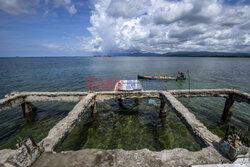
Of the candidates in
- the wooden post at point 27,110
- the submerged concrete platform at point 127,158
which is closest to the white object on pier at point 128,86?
the submerged concrete platform at point 127,158

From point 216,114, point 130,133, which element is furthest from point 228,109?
point 130,133

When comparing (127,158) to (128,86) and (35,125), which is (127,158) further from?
(35,125)

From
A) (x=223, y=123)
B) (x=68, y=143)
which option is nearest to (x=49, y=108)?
(x=68, y=143)

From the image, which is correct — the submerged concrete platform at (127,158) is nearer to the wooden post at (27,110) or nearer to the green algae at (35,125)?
the green algae at (35,125)

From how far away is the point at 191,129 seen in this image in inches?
227

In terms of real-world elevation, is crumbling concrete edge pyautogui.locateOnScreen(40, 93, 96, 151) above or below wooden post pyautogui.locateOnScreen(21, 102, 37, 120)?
above

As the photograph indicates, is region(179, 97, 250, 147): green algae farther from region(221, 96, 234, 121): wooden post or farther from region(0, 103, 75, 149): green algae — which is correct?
region(0, 103, 75, 149): green algae

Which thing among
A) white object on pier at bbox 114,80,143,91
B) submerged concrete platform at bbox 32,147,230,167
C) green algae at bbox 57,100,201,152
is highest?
white object on pier at bbox 114,80,143,91

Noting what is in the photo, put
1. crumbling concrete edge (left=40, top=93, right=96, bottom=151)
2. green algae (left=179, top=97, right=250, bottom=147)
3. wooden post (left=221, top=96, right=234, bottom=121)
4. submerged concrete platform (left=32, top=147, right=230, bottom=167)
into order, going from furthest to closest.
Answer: wooden post (left=221, top=96, right=234, bottom=121) → green algae (left=179, top=97, right=250, bottom=147) → crumbling concrete edge (left=40, top=93, right=96, bottom=151) → submerged concrete platform (left=32, top=147, right=230, bottom=167)

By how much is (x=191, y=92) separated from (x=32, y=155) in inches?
490

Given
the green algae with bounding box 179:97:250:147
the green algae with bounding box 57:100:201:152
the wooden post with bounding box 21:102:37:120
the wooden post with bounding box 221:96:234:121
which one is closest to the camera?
the green algae with bounding box 57:100:201:152

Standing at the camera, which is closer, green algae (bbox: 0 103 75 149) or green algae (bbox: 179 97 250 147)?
green algae (bbox: 0 103 75 149)

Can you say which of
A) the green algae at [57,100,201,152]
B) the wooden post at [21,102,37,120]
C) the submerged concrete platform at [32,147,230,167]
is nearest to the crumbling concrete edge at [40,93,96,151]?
the submerged concrete platform at [32,147,230,167]

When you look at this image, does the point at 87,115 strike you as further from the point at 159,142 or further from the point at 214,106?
the point at 214,106
